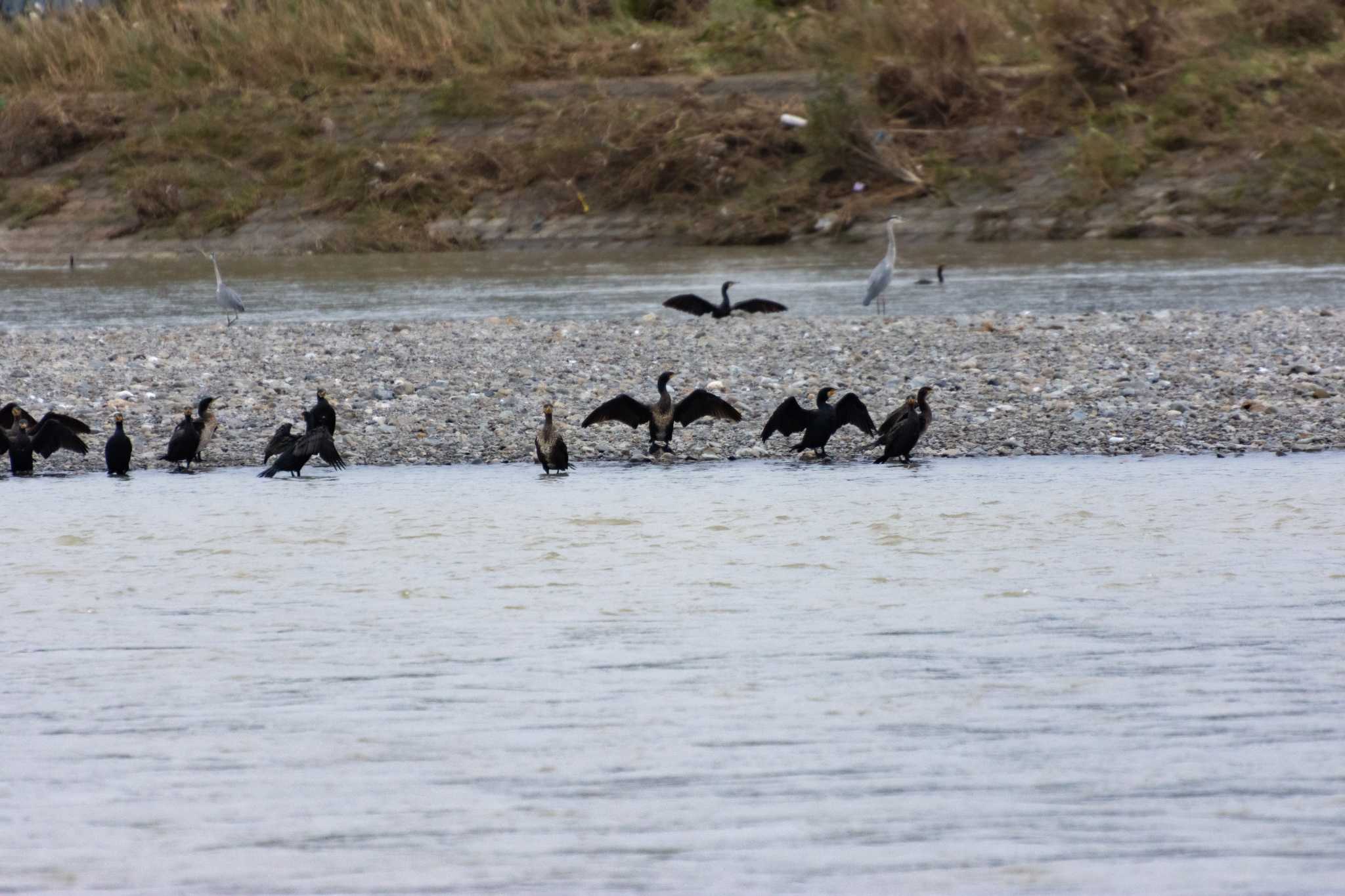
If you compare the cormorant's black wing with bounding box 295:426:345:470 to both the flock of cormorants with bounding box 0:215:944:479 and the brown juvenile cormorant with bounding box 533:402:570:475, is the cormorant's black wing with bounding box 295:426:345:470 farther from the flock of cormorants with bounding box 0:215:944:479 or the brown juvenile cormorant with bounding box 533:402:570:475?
the brown juvenile cormorant with bounding box 533:402:570:475

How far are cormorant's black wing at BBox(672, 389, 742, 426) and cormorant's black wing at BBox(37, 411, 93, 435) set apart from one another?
3.79 meters

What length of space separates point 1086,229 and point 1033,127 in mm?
3074

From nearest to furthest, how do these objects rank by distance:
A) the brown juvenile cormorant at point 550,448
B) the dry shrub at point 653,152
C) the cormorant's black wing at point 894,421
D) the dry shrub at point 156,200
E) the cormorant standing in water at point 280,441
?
the brown juvenile cormorant at point 550,448
the cormorant's black wing at point 894,421
the cormorant standing in water at point 280,441
the dry shrub at point 653,152
the dry shrub at point 156,200

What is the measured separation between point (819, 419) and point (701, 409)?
815 mm

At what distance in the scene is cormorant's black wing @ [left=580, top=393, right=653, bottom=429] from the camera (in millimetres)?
11953

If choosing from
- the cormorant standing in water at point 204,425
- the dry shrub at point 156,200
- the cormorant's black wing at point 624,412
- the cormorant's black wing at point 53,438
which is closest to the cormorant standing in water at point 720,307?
the cormorant's black wing at point 624,412

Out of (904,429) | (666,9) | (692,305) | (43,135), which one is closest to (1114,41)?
(666,9)

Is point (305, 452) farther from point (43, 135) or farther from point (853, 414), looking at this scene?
point (43, 135)

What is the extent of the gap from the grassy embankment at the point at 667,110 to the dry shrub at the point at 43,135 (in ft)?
0.16

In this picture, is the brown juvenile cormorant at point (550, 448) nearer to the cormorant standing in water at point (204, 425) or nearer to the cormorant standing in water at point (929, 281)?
the cormorant standing in water at point (204, 425)

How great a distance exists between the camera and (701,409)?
1209 cm

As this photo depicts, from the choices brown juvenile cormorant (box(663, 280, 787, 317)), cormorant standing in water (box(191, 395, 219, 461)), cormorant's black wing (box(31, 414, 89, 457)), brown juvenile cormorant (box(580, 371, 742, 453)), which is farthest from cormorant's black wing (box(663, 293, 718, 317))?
cormorant's black wing (box(31, 414, 89, 457))

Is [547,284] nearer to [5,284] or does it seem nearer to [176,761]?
[5,284]

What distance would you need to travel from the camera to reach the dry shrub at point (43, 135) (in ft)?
129
